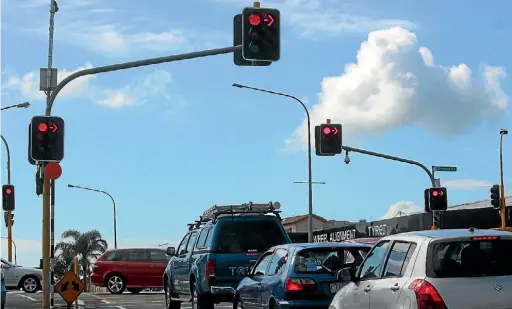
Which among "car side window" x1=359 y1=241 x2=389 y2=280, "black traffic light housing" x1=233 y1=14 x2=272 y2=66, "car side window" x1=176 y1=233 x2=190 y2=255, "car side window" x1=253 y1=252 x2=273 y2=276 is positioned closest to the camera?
"car side window" x1=359 y1=241 x2=389 y2=280

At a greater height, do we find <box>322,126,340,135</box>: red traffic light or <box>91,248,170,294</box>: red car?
<box>322,126,340,135</box>: red traffic light

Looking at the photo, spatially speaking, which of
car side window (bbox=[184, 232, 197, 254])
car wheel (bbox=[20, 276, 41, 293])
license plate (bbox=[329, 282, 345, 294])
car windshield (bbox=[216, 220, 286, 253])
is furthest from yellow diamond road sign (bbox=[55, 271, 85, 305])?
car wheel (bbox=[20, 276, 41, 293])

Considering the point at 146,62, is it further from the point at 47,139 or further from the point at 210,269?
the point at 210,269

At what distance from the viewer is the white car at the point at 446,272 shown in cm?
832

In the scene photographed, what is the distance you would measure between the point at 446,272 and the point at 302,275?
182 inches

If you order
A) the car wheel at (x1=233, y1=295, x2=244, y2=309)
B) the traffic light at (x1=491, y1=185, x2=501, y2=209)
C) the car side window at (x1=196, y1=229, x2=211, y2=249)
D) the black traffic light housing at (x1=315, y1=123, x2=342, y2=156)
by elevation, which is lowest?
the car wheel at (x1=233, y1=295, x2=244, y2=309)

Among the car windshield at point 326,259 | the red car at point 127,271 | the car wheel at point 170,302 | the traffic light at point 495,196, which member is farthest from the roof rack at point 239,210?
the traffic light at point 495,196

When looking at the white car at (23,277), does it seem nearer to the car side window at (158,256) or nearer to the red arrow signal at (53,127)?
the car side window at (158,256)

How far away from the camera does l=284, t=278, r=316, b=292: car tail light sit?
1280 cm

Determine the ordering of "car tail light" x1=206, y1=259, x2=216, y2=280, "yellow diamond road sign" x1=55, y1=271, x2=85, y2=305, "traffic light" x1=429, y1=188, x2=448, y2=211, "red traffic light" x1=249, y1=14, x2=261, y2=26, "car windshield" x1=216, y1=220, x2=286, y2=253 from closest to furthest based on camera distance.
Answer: "red traffic light" x1=249, y1=14, x2=261, y2=26
"car tail light" x1=206, y1=259, x2=216, y2=280
"car windshield" x1=216, y1=220, x2=286, y2=253
"yellow diamond road sign" x1=55, y1=271, x2=85, y2=305
"traffic light" x1=429, y1=188, x2=448, y2=211

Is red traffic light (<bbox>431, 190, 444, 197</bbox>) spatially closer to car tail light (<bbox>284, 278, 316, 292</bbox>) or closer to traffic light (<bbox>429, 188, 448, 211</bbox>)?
traffic light (<bbox>429, 188, 448, 211</bbox>)

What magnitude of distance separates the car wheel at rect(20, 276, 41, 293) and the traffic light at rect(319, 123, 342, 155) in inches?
449

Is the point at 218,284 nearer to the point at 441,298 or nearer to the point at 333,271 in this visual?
the point at 333,271

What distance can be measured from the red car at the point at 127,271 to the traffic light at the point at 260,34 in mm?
14958
